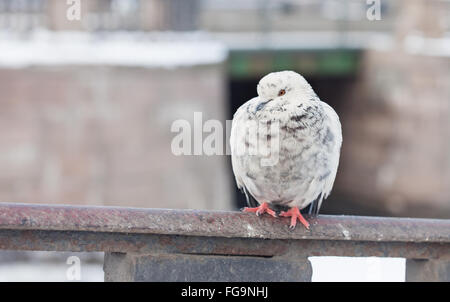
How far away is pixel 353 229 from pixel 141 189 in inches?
338

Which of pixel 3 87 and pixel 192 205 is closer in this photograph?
pixel 3 87

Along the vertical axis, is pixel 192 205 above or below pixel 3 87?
below

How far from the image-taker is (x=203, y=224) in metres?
2.48

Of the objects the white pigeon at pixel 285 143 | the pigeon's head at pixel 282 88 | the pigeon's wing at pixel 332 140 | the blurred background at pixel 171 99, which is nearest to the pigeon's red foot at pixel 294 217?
the white pigeon at pixel 285 143

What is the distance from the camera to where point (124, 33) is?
12297mm

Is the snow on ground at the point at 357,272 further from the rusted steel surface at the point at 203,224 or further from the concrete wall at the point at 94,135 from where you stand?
the concrete wall at the point at 94,135

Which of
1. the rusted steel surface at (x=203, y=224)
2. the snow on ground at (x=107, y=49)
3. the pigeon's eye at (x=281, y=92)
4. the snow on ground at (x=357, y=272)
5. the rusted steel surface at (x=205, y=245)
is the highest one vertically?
the snow on ground at (x=107, y=49)

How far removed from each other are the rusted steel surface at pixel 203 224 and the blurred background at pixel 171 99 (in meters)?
7.22

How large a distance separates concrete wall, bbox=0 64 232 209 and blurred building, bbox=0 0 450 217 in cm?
1

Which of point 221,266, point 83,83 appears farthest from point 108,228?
point 83,83

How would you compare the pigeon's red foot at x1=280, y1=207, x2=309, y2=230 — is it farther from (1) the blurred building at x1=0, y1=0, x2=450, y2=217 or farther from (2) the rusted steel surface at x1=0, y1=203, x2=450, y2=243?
(1) the blurred building at x1=0, y1=0, x2=450, y2=217

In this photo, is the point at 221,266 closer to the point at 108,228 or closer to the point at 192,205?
the point at 108,228

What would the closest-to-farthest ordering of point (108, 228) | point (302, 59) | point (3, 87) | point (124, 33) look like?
point (108, 228) < point (3, 87) < point (124, 33) < point (302, 59)

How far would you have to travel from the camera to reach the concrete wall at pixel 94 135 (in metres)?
10.5
